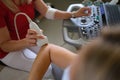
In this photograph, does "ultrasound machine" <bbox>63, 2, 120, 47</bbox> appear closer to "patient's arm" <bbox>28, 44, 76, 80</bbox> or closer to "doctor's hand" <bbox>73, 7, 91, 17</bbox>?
"doctor's hand" <bbox>73, 7, 91, 17</bbox>

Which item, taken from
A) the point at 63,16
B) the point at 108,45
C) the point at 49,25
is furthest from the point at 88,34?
the point at 49,25

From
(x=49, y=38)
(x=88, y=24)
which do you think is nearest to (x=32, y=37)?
(x=88, y=24)

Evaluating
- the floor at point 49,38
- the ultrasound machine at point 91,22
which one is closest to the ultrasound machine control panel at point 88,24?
the ultrasound machine at point 91,22

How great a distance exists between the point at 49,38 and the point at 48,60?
1.18 meters

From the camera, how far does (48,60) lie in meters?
1.07

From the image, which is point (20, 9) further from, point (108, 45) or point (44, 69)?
point (108, 45)

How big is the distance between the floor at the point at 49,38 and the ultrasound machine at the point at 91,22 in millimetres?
280

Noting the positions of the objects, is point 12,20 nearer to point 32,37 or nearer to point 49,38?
point 32,37

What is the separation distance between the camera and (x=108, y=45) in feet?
1.71

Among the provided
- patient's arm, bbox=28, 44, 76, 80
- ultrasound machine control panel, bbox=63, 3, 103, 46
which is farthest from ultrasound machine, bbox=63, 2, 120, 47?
patient's arm, bbox=28, 44, 76, 80

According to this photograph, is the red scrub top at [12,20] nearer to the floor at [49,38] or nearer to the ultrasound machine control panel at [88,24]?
the floor at [49,38]

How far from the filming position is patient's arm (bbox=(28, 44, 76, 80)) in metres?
1.03

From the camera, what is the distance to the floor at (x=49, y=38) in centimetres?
141

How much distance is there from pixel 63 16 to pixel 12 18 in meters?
0.31
